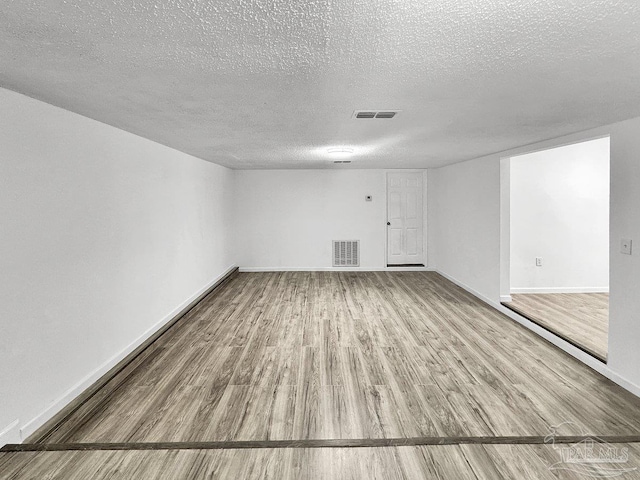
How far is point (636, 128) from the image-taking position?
9.80ft

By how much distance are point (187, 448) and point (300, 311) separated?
3.09 m

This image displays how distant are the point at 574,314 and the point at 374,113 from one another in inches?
150

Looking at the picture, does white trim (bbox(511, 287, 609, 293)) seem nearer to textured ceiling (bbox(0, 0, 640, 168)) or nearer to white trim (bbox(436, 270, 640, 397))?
white trim (bbox(436, 270, 640, 397))

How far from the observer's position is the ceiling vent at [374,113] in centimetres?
272

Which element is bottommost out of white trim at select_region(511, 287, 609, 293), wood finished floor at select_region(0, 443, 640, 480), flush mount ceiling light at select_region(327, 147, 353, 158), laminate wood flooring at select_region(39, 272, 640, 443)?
wood finished floor at select_region(0, 443, 640, 480)

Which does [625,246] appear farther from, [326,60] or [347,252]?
[347,252]

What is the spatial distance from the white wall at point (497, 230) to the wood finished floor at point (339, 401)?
13.7 inches

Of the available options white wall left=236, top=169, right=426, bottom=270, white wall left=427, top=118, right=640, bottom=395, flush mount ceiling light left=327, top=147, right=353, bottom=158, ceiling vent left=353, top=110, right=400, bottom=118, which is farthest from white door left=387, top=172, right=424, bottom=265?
ceiling vent left=353, top=110, right=400, bottom=118

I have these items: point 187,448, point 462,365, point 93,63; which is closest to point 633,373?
point 462,365

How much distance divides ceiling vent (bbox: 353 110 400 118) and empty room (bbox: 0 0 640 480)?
30 millimetres

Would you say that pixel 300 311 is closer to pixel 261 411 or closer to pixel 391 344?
pixel 391 344

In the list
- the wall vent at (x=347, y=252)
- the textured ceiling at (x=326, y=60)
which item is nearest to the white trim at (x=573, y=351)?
the textured ceiling at (x=326, y=60)

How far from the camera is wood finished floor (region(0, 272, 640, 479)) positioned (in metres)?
2.13

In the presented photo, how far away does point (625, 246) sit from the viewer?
→ 123 inches
